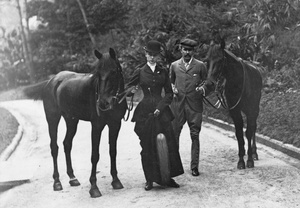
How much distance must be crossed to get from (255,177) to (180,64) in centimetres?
229

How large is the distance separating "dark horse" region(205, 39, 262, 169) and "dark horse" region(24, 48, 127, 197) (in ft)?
5.74

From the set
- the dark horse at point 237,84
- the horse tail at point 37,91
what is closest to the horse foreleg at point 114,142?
the dark horse at point 237,84

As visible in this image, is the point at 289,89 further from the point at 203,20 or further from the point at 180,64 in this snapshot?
the point at 180,64

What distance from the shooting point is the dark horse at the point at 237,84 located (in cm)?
807

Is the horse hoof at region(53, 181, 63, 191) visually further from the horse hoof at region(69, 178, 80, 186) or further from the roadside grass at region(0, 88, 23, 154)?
the roadside grass at region(0, 88, 23, 154)

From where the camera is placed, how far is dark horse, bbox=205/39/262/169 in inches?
318

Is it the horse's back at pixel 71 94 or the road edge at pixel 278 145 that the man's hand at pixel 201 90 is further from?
the road edge at pixel 278 145

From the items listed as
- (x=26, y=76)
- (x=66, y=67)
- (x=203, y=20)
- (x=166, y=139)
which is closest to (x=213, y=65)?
(x=166, y=139)

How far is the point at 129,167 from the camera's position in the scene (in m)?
9.19

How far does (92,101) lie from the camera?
736 cm

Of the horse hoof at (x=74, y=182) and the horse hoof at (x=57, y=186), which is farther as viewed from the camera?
the horse hoof at (x=74, y=182)

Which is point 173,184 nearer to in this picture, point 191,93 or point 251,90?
point 191,93

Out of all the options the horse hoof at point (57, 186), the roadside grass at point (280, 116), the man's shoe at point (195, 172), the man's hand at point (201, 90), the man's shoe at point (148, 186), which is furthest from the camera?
the roadside grass at point (280, 116)

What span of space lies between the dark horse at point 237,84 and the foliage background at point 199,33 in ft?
3.86
